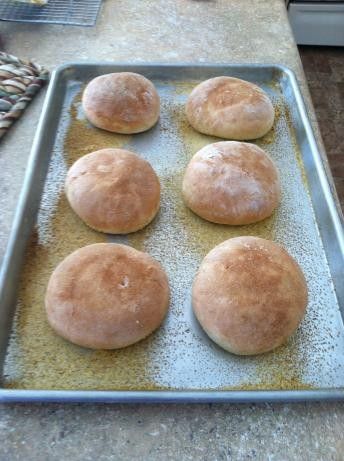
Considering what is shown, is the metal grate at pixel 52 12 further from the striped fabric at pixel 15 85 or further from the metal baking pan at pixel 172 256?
the metal baking pan at pixel 172 256

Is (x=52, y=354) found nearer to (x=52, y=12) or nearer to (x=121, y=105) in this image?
(x=121, y=105)

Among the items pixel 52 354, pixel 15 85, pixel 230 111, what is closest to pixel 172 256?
pixel 52 354

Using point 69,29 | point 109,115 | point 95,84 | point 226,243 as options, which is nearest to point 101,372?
point 226,243

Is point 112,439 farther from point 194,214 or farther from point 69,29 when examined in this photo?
point 69,29

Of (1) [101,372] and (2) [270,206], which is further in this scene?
(2) [270,206]

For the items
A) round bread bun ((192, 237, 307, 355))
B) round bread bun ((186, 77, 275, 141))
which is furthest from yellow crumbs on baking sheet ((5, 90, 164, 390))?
round bread bun ((186, 77, 275, 141))

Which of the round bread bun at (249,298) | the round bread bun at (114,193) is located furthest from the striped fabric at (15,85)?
the round bread bun at (249,298)
